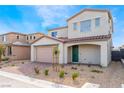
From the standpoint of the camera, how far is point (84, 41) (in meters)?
12.7

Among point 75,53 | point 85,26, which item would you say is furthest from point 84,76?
point 85,26

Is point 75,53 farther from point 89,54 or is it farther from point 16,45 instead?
point 16,45

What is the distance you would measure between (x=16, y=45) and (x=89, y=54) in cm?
1382

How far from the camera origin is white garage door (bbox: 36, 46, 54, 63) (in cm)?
1564

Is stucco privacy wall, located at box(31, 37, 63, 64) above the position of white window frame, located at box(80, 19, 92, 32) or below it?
below

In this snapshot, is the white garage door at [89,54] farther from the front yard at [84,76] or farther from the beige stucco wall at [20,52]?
the beige stucco wall at [20,52]

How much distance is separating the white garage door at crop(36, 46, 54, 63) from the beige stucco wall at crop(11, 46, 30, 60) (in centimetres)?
598

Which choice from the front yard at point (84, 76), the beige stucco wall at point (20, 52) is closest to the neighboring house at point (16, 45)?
the beige stucco wall at point (20, 52)

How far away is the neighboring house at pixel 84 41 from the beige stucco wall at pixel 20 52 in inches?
259

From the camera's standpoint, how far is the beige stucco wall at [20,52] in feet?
68.1

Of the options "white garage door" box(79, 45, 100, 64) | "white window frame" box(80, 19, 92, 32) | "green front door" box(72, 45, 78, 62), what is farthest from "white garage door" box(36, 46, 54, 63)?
"white window frame" box(80, 19, 92, 32)

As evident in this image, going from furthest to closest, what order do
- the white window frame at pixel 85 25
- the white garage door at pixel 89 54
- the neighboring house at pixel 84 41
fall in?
1. the white window frame at pixel 85 25
2. the white garage door at pixel 89 54
3. the neighboring house at pixel 84 41

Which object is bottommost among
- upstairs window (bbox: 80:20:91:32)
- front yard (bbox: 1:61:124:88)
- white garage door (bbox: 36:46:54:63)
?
front yard (bbox: 1:61:124:88)

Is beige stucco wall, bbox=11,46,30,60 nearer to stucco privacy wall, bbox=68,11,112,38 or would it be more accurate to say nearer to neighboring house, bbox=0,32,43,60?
neighboring house, bbox=0,32,43,60
